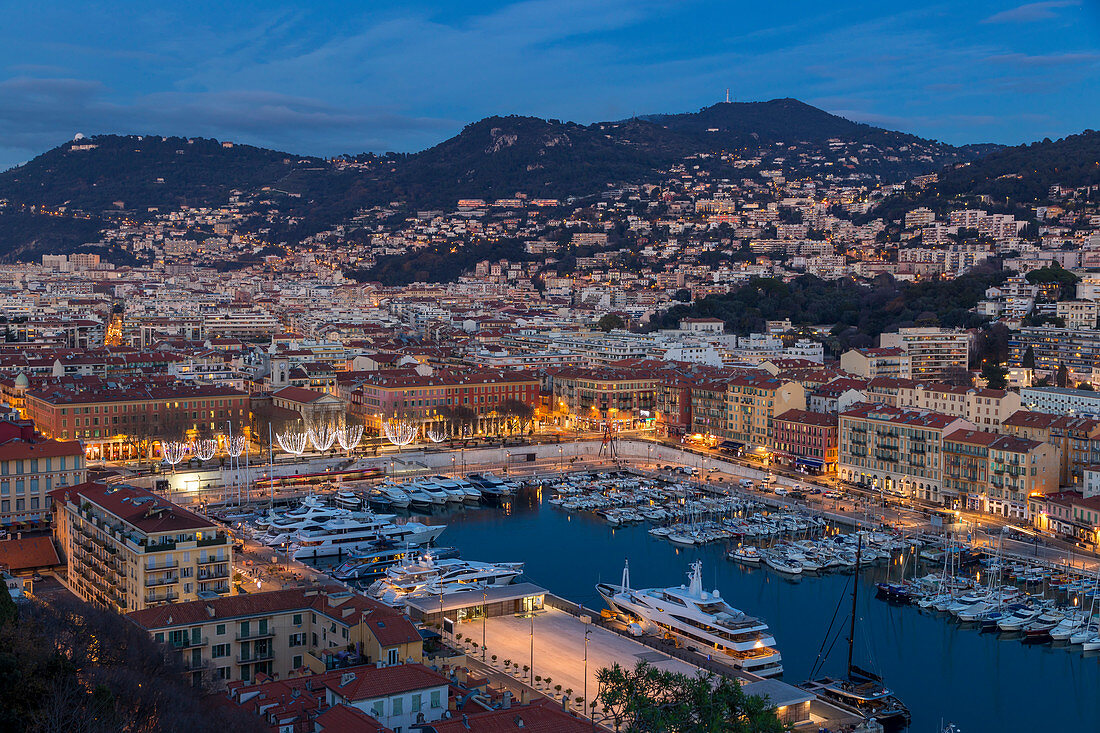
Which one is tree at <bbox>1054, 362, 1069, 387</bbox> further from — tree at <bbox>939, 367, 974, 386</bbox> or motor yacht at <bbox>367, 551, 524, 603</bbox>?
motor yacht at <bbox>367, 551, 524, 603</bbox>

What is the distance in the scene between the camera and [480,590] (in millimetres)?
20672

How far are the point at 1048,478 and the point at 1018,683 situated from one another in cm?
1044

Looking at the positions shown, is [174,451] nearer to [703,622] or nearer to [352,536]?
[352,536]

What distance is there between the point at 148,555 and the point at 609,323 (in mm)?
47890

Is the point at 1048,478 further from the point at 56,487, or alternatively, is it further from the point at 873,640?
the point at 56,487

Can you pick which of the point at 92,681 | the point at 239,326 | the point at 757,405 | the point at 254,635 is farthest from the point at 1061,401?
the point at 239,326

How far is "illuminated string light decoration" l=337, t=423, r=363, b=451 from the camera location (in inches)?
1403

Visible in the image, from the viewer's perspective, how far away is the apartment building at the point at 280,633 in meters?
15.5

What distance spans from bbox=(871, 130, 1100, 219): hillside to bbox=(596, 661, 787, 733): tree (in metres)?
73.0

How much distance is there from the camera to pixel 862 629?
2123 cm

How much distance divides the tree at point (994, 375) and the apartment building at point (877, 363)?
9.36 ft

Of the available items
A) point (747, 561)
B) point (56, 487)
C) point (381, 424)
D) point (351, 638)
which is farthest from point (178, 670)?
point (381, 424)

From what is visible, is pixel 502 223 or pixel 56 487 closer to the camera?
pixel 56 487

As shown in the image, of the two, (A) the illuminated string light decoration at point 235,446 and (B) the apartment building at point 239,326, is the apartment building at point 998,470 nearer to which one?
(A) the illuminated string light decoration at point 235,446
